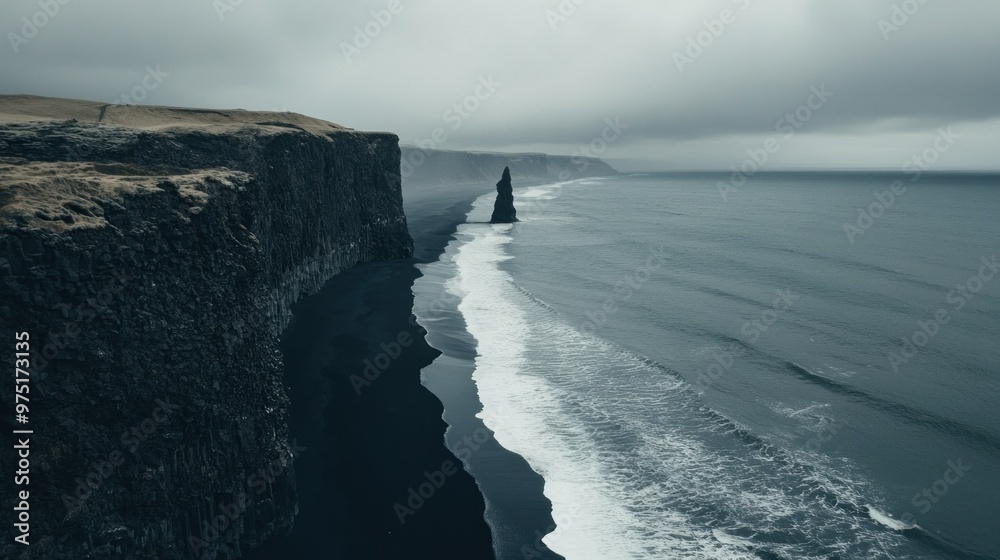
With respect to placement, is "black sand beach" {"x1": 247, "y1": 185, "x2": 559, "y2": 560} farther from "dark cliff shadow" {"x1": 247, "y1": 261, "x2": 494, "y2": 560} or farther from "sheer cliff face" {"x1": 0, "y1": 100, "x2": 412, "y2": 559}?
"sheer cliff face" {"x1": 0, "y1": 100, "x2": 412, "y2": 559}

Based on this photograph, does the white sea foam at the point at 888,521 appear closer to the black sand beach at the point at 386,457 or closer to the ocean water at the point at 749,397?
the ocean water at the point at 749,397

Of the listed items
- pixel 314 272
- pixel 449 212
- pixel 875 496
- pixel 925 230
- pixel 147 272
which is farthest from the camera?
pixel 449 212

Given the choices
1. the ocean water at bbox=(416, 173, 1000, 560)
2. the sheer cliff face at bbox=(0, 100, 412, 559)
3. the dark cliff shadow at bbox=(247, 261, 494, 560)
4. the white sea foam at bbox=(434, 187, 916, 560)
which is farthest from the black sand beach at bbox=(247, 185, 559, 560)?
the sheer cliff face at bbox=(0, 100, 412, 559)

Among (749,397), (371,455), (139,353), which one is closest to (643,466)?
(749,397)

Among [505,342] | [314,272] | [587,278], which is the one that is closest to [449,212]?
[587,278]

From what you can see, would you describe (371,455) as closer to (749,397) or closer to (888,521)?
(888,521)

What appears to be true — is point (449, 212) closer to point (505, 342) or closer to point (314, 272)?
point (314, 272)

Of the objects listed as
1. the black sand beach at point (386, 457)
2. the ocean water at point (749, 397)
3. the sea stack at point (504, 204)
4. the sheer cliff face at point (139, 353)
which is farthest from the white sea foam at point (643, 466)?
the sea stack at point (504, 204)
